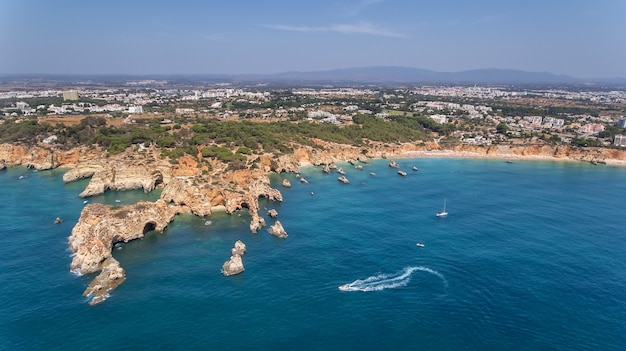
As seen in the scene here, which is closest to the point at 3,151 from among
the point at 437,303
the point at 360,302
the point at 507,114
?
the point at 360,302

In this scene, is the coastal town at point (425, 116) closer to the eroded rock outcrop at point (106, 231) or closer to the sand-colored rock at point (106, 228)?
the sand-colored rock at point (106, 228)

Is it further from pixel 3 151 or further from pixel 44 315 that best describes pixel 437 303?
pixel 3 151

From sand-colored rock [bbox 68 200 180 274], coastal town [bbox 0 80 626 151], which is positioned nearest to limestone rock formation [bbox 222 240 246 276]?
sand-colored rock [bbox 68 200 180 274]

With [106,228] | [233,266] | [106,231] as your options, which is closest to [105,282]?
[106,231]

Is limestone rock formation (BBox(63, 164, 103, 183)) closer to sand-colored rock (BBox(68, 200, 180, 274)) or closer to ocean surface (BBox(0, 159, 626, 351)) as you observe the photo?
ocean surface (BBox(0, 159, 626, 351))

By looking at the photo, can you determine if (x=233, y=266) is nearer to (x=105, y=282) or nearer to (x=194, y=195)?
(x=105, y=282)
